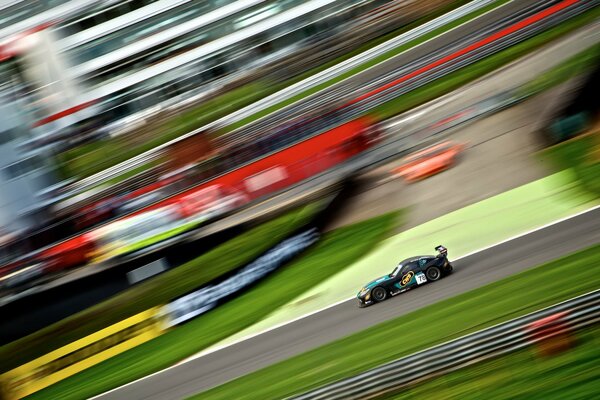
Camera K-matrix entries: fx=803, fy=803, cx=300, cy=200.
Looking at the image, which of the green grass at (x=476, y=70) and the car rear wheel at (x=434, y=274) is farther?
the green grass at (x=476, y=70)

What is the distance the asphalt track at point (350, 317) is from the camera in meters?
12.8

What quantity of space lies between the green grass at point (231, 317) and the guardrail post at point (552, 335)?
20.3ft

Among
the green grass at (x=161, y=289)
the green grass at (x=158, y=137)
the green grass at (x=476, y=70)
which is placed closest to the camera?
the green grass at (x=161, y=289)

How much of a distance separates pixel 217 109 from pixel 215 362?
16820 millimetres

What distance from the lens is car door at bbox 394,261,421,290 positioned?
13367 millimetres

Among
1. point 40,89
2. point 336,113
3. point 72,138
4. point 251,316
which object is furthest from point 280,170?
point 40,89

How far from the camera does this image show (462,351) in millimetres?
10258

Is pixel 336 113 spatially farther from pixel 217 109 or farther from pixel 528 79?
pixel 217 109

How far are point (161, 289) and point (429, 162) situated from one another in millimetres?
6572

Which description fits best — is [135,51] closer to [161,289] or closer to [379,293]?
[161,289]

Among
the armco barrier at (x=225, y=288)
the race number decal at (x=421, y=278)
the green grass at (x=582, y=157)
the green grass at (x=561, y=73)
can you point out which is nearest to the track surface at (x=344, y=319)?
the race number decal at (x=421, y=278)

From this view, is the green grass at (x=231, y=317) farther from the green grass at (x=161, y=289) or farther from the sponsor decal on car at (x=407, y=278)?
the sponsor decal on car at (x=407, y=278)

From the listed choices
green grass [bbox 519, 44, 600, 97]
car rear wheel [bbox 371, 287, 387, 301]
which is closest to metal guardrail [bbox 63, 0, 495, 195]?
green grass [bbox 519, 44, 600, 97]

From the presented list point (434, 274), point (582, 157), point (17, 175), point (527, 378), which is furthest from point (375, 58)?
point (527, 378)
